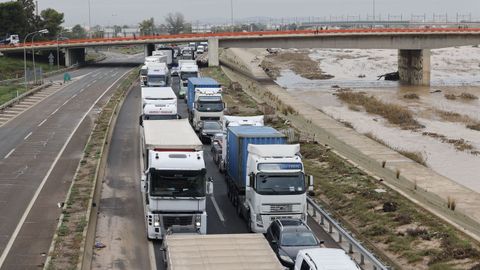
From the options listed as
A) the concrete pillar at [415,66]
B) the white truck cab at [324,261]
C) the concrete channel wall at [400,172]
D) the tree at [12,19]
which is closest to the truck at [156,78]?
the concrete channel wall at [400,172]

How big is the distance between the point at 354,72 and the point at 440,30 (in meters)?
36.6

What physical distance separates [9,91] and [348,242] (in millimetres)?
64494

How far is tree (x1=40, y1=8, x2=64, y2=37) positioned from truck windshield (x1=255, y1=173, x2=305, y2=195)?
138948 mm

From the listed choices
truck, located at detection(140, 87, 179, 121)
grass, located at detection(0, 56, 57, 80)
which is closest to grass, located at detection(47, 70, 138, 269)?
truck, located at detection(140, 87, 179, 121)

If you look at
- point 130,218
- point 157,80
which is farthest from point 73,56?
point 130,218

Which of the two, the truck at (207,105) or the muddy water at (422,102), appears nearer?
the truck at (207,105)

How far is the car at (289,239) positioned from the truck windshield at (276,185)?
1.58 meters

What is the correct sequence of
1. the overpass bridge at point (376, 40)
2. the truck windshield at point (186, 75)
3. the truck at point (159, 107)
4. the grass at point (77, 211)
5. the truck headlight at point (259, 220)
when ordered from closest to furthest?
the grass at point (77, 211) < the truck headlight at point (259, 220) < the truck at point (159, 107) < the truck windshield at point (186, 75) < the overpass bridge at point (376, 40)

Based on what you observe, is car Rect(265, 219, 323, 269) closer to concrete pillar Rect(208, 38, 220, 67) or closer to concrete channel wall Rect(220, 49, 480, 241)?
concrete channel wall Rect(220, 49, 480, 241)

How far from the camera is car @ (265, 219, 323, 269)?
71.6 ft

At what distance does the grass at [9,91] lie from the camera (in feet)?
243

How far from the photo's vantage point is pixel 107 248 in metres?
24.9

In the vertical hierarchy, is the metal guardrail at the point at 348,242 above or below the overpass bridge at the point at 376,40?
below

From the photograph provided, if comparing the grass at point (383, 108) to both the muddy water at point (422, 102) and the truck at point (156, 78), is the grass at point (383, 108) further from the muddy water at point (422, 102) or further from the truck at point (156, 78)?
the truck at point (156, 78)
